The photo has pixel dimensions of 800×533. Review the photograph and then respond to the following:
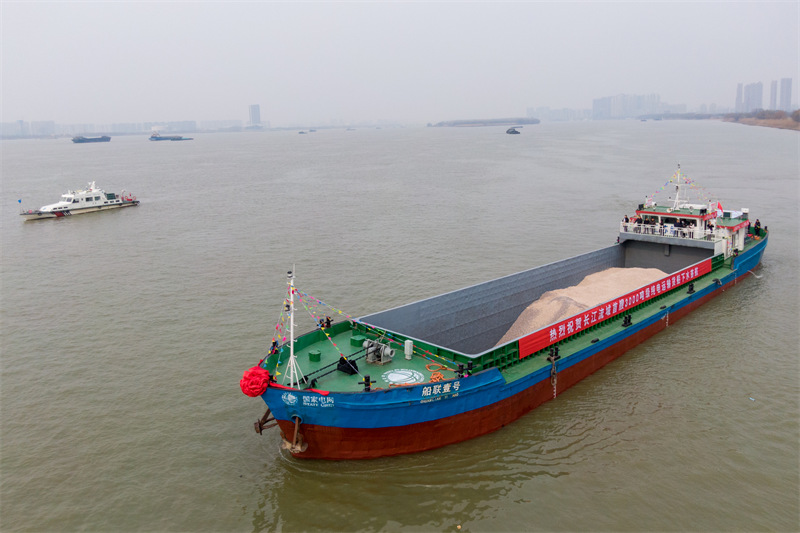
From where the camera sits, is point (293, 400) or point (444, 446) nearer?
point (293, 400)

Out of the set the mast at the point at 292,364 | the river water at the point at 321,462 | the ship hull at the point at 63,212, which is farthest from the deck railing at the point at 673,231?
the ship hull at the point at 63,212

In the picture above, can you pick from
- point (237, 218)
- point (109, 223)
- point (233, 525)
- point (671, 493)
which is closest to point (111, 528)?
point (233, 525)

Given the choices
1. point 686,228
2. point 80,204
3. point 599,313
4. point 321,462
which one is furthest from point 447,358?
point 80,204

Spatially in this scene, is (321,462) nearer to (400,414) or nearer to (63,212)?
(400,414)

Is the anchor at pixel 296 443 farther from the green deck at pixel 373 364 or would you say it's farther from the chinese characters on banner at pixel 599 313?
the chinese characters on banner at pixel 599 313

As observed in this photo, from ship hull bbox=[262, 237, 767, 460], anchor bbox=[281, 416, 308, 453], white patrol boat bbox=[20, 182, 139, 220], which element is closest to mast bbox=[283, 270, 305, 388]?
ship hull bbox=[262, 237, 767, 460]

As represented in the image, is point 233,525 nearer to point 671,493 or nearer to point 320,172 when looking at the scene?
point 671,493

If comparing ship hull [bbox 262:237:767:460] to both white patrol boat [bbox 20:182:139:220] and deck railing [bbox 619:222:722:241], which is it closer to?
deck railing [bbox 619:222:722:241]
